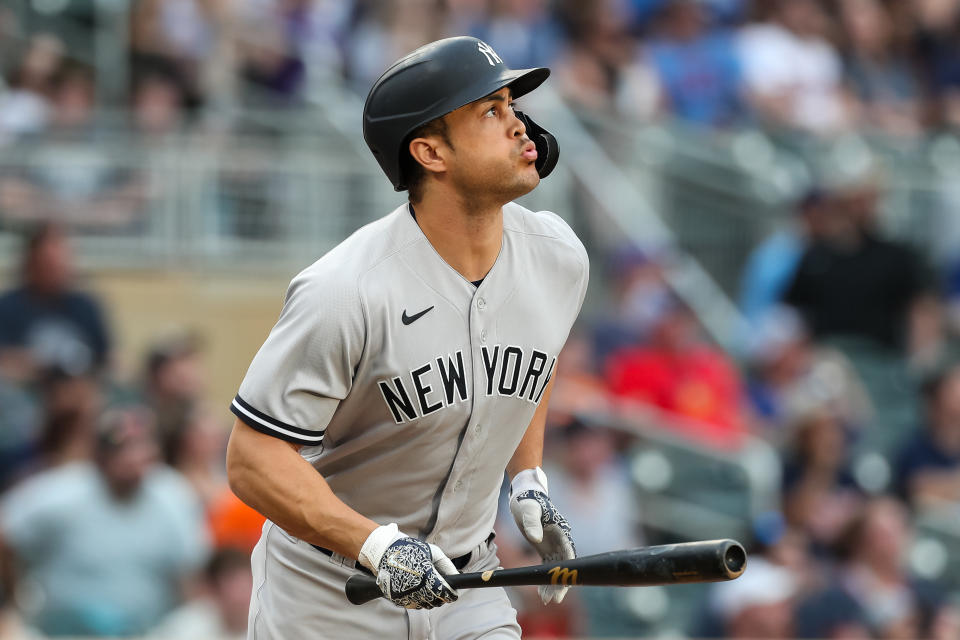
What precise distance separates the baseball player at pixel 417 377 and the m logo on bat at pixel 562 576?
22cm

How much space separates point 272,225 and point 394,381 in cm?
632

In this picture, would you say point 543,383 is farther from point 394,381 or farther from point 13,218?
point 13,218

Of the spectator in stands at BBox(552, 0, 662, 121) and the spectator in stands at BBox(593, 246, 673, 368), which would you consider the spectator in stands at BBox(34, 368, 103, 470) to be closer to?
the spectator in stands at BBox(593, 246, 673, 368)

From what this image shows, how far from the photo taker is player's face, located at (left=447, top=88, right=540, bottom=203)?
10.9ft

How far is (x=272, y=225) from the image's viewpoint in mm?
9492

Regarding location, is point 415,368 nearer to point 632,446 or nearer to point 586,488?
point 586,488

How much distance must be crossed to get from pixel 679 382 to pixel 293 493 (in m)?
5.17

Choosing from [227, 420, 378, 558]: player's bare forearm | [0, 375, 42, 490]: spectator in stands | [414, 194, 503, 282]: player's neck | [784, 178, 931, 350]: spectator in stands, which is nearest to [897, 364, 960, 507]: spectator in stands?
[784, 178, 931, 350]: spectator in stands

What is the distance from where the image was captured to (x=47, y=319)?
7656 mm

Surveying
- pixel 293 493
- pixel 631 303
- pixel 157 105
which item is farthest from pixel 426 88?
pixel 157 105

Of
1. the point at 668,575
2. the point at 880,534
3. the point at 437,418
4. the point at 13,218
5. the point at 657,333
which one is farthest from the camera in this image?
the point at 13,218

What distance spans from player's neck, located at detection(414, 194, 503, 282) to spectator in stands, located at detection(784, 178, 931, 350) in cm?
594

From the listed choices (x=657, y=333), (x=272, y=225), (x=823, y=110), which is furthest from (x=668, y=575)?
(x=823, y=110)

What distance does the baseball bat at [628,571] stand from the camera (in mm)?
3051
